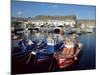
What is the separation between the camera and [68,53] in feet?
7.11

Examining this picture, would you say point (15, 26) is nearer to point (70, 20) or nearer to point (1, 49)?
point (1, 49)

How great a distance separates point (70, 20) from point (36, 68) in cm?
64

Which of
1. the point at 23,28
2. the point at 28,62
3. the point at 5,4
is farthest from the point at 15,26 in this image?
the point at 28,62

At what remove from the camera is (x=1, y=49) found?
1.93 meters

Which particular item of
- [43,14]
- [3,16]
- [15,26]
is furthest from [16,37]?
[43,14]

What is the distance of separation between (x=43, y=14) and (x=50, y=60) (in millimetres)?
496

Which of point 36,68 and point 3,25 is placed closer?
point 3,25

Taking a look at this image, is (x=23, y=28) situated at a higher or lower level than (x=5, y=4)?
lower

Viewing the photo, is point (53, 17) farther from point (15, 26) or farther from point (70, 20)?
point (15, 26)

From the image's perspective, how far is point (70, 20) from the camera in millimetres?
2178

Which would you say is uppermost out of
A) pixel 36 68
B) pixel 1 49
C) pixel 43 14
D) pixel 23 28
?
pixel 43 14

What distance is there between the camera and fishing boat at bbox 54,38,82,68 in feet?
7.02

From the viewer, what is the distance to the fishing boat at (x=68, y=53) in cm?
214

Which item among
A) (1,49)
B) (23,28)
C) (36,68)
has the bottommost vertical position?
(36,68)
